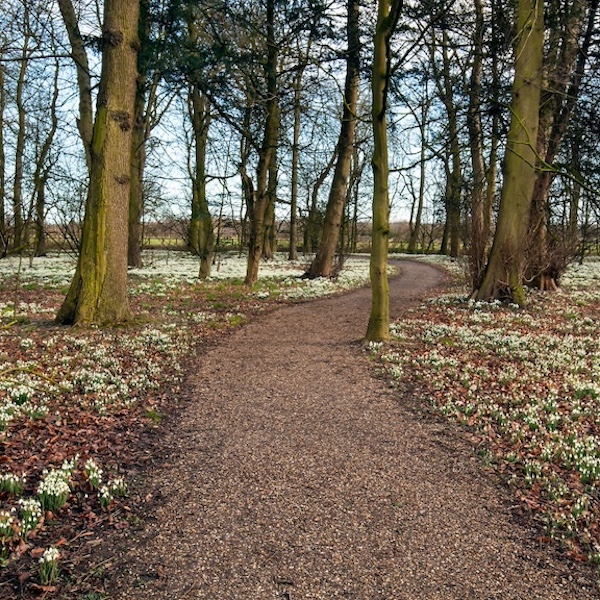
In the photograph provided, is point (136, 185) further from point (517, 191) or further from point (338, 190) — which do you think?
point (517, 191)

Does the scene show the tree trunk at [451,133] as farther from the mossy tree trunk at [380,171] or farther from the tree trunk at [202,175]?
the tree trunk at [202,175]

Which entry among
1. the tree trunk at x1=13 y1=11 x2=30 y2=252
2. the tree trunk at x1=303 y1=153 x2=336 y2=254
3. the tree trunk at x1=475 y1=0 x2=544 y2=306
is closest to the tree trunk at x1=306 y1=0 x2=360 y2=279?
the tree trunk at x1=475 y1=0 x2=544 y2=306

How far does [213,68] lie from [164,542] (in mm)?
12655

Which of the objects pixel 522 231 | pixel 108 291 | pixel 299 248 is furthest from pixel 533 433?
pixel 299 248

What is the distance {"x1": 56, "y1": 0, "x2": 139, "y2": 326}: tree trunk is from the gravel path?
4.11 m

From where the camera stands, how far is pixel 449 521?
4.23m

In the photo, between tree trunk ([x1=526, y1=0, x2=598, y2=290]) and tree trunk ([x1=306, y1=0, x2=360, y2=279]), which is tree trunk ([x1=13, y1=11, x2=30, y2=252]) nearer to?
tree trunk ([x1=306, y1=0, x2=360, y2=279])

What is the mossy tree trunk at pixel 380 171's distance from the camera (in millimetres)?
9570

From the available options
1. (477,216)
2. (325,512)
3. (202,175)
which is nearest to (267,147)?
(202,175)

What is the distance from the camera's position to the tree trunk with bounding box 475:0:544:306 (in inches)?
557

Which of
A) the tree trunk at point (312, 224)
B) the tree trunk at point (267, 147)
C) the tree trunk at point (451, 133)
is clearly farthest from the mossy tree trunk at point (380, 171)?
the tree trunk at point (312, 224)

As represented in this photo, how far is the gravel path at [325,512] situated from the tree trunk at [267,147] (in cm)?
1102

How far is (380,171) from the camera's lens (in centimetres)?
991

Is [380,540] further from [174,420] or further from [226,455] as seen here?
[174,420]
